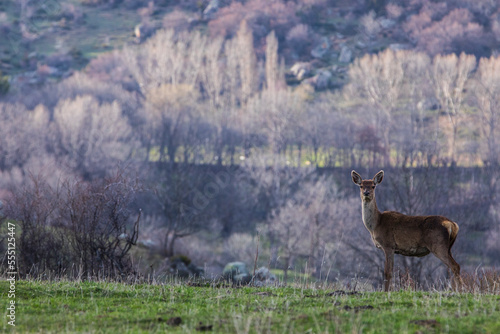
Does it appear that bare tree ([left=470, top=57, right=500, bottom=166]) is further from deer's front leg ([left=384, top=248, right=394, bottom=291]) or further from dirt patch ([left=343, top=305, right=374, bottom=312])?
dirt patch ([left=343, top=305, right=374, bottom=312])

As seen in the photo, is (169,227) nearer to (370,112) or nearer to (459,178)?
(459,178)

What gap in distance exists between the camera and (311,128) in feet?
369

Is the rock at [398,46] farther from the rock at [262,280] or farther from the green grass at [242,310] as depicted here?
the green grass at [242,310]

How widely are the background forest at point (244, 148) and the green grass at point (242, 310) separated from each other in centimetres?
825

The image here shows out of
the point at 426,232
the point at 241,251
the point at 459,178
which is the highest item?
the point at 426,232

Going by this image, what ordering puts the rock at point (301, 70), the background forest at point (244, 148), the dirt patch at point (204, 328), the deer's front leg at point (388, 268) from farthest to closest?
the rock at point (301, 70), the background forest at point (244, 148), the deer's front leg at point (388, 268), the dirt patch at point (204, 328)

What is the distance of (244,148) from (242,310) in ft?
332

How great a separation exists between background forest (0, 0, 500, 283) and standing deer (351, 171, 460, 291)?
30.1 ft

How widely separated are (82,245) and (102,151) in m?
69.2

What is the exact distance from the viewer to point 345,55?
18475 centimetres

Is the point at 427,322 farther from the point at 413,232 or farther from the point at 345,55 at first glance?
the point at 345,55

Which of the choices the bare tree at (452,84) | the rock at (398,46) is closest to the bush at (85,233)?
the bare tree at (452,84)

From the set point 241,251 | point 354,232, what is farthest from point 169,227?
point 354,232

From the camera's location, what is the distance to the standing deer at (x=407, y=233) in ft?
44.7
